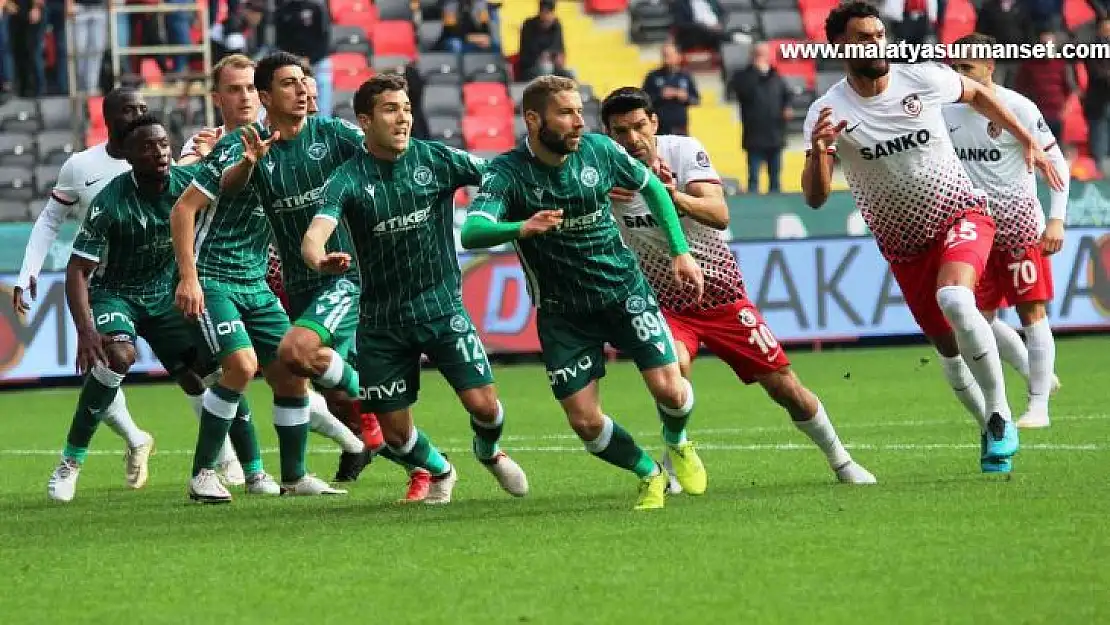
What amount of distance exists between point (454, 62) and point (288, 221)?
51.0ft

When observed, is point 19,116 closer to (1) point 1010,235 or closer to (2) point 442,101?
(2) point 442,101

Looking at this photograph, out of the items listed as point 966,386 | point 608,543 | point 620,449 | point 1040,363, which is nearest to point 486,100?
point 1040,363

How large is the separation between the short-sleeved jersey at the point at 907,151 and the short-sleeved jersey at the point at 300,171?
Answer: 87.4 inches

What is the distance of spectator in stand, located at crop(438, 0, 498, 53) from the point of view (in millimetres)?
24703

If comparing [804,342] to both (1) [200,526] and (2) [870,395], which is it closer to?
(2) [870,395]

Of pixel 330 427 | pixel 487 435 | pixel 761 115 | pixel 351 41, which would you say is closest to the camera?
pixel 487 435

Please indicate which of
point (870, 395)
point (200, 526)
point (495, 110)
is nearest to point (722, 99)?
point (495, 110)

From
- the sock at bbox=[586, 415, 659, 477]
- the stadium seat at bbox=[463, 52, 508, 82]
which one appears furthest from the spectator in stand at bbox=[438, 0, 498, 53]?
the sock at bbox=[586, 415, 659, 477]

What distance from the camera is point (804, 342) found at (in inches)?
745

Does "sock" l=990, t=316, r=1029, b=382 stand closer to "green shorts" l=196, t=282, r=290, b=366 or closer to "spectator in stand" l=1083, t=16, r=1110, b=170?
"green shorts" l=196, t=282, r=290, b=366

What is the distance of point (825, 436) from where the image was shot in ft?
30.6

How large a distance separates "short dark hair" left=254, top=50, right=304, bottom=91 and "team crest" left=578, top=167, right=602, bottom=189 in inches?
66.4

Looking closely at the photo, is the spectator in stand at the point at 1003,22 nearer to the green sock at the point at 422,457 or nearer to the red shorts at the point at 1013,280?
the red shorts at the point at 1013,280

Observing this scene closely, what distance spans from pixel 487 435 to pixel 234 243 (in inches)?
73.7
